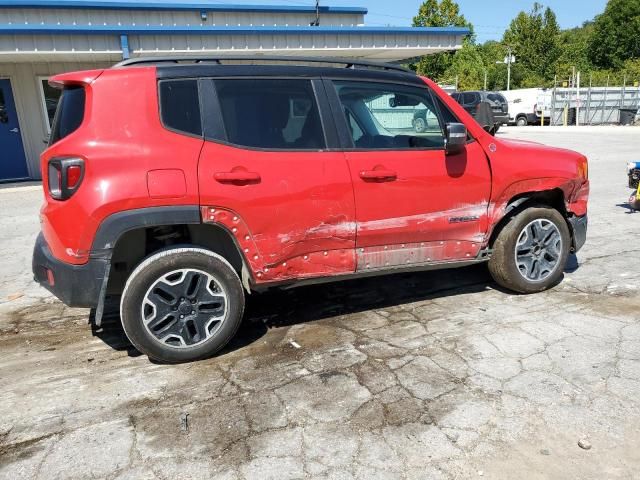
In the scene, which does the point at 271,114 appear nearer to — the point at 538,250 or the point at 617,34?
the point at 538,250

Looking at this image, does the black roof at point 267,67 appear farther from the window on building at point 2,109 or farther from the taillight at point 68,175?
the window on building at point 2,109

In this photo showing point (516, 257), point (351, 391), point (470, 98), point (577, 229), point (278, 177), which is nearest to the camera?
point (351, 391)

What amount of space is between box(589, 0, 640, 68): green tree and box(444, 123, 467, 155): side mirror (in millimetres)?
66870

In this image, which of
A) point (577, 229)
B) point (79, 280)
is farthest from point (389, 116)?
point (79, 280)

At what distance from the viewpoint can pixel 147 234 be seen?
11.7 ft

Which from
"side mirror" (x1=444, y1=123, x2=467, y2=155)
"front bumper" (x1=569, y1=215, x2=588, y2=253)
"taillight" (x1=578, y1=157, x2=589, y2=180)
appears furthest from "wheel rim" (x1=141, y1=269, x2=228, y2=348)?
"taillight" (x1=578, y1=157, x2=589, y2=180)

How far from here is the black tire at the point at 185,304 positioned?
3.37m

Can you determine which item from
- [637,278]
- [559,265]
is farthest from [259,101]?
[637,278]

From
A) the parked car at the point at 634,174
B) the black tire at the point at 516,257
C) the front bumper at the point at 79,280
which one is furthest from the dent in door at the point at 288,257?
the parked car at the point at 634,174

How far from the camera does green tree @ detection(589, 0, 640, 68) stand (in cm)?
5984

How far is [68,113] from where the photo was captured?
3451 millimetres

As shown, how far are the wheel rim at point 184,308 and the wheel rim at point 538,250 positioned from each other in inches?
100

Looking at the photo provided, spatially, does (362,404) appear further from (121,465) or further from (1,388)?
(1,388)

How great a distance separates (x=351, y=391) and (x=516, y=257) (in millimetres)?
2107
